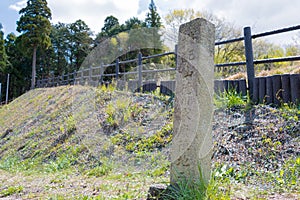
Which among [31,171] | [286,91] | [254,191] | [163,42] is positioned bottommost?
[31,171]

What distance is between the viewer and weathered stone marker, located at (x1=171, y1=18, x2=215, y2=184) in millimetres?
1826

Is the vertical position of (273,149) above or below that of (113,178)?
above

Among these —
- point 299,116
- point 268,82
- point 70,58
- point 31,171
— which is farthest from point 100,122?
point 70,58

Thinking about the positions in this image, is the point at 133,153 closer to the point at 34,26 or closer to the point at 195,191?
the point at 195,191

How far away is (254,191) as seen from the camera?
81.6 inches

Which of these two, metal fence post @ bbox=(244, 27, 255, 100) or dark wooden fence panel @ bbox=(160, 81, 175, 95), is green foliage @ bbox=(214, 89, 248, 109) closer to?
metal fence post @ bbox=(244, 27, 255, 100)

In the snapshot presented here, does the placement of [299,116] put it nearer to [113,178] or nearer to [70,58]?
[113,178]

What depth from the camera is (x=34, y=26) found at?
19.9 m

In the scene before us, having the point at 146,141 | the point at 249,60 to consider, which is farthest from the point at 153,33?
the point at 146,141

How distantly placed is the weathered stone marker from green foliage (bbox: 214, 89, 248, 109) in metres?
2.45

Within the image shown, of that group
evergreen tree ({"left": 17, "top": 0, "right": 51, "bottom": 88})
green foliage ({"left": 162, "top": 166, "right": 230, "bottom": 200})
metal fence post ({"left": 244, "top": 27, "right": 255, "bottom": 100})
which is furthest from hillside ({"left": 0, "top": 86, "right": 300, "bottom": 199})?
evergreen tree ({"left": 17, "top": 0, "right": 51, "bottom": 88})

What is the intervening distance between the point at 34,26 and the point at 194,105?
68.9 ft

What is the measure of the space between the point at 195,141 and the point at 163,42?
42.1 ft

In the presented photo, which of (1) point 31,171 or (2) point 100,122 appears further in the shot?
(2) point 100,122
